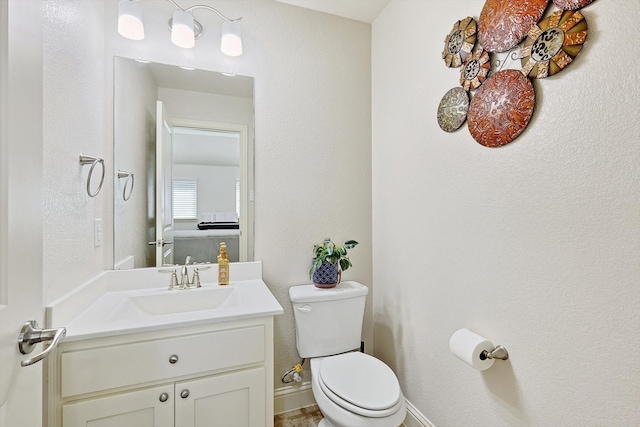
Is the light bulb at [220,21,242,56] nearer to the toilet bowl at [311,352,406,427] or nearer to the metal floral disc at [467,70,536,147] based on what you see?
the metal floral disc at [467,70,536,147]

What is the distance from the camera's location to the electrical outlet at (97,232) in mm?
1382

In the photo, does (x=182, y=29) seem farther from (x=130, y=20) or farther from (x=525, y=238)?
(x=525, y=238)

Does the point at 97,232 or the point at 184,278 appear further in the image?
the point at 184,278

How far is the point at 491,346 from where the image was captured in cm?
114

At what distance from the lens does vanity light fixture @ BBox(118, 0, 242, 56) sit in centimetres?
144

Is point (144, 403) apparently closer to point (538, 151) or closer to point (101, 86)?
point (101, 86)

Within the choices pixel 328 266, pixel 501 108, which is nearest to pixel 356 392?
pixel 328 266

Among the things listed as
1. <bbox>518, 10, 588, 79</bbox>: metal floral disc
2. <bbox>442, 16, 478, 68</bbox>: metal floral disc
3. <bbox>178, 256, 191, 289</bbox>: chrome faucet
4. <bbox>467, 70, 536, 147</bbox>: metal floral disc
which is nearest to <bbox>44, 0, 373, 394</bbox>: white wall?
<bbox>178, 256, 191, 289</bbox>: chrome faucet

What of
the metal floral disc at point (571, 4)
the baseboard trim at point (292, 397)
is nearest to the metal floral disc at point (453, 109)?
the metal floral disc at point (571, 4)

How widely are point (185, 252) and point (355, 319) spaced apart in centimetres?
103

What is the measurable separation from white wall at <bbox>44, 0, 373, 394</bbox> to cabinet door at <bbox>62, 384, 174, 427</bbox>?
18.2 inches

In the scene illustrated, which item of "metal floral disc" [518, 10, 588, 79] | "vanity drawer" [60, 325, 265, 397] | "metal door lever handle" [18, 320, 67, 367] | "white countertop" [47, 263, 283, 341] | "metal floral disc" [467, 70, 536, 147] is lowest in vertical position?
"vanity drawer" [60, 325, 265, 397]

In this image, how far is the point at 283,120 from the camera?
5.93 feet

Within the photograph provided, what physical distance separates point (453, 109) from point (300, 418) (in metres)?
1.85
